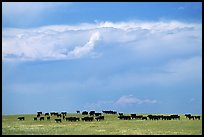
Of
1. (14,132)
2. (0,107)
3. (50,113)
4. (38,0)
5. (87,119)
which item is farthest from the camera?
(50,113)

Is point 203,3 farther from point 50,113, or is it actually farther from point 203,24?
point 50,113

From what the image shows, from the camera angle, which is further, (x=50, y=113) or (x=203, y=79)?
(x=50, y=113)

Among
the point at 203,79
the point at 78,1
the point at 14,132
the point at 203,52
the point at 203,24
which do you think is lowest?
the point at 14,132

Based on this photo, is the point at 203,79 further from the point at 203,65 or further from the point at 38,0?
the point at 38,0

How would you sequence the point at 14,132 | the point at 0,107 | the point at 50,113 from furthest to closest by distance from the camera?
the point at 50,113, the point at 14,132, the point at 0,107

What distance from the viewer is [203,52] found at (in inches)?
1101

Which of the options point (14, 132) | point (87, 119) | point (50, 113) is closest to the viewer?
point (14, 132)

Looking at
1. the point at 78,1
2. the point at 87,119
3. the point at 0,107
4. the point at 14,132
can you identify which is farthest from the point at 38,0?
the point at 87,119

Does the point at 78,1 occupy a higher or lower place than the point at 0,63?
higher

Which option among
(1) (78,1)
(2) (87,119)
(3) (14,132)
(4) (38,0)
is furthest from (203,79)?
(2) (87,119)

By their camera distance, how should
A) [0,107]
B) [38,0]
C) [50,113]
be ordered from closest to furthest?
[38,0], [0,107], [50,113]

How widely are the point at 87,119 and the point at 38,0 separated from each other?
4256 cm

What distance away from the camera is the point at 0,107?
29297 millimetres

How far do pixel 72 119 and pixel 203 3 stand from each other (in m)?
44.6
